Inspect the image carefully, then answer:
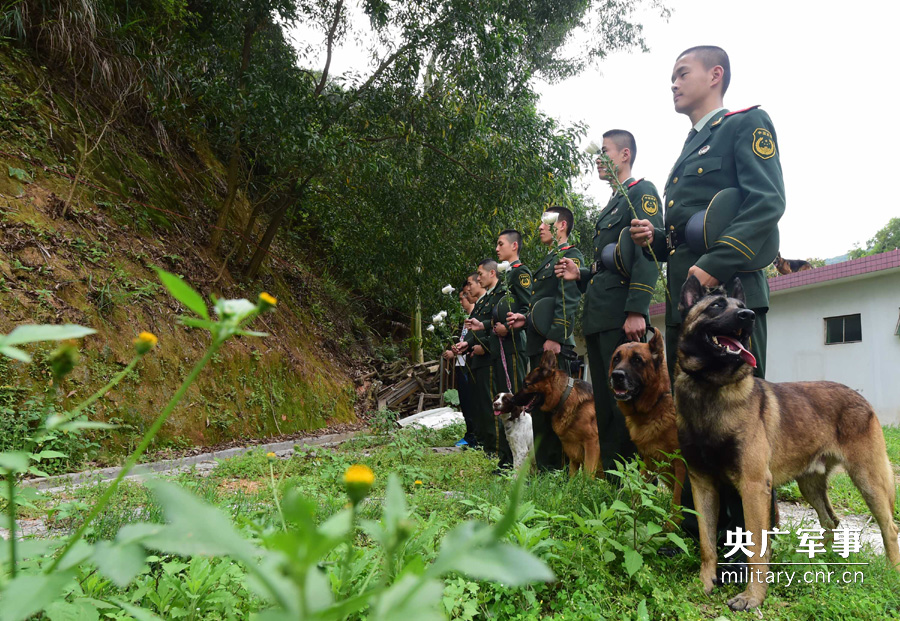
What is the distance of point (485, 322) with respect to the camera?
7.01m

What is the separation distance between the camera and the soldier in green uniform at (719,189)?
266 centimetres

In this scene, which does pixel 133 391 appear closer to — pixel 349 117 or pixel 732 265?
pixel 349 117

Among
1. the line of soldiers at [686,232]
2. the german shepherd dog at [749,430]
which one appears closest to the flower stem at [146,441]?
the line of soldiers at [686,232]

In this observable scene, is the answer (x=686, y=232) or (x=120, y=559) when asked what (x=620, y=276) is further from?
(x=120, y=559)

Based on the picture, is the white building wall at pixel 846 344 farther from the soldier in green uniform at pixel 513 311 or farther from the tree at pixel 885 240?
the tree at pixel 885 240

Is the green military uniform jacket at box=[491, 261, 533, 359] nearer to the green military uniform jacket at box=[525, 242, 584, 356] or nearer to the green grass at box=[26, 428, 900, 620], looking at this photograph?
the green military uniform jacket at box=[525, 242, 584, 356]

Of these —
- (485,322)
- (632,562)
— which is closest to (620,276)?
(632,562)

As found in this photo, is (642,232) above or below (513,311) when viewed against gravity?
above

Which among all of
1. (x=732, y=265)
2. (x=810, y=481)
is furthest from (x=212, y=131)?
(x=810, y=481)

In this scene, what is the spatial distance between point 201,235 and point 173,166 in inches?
57.6

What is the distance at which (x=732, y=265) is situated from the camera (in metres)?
2.62

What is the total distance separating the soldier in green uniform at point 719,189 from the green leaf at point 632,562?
708 millimetres

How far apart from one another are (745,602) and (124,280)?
6961 millimetres

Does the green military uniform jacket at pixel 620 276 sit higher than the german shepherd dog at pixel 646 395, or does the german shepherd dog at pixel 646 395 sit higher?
the green military uniform jacket at pixel 620 276
